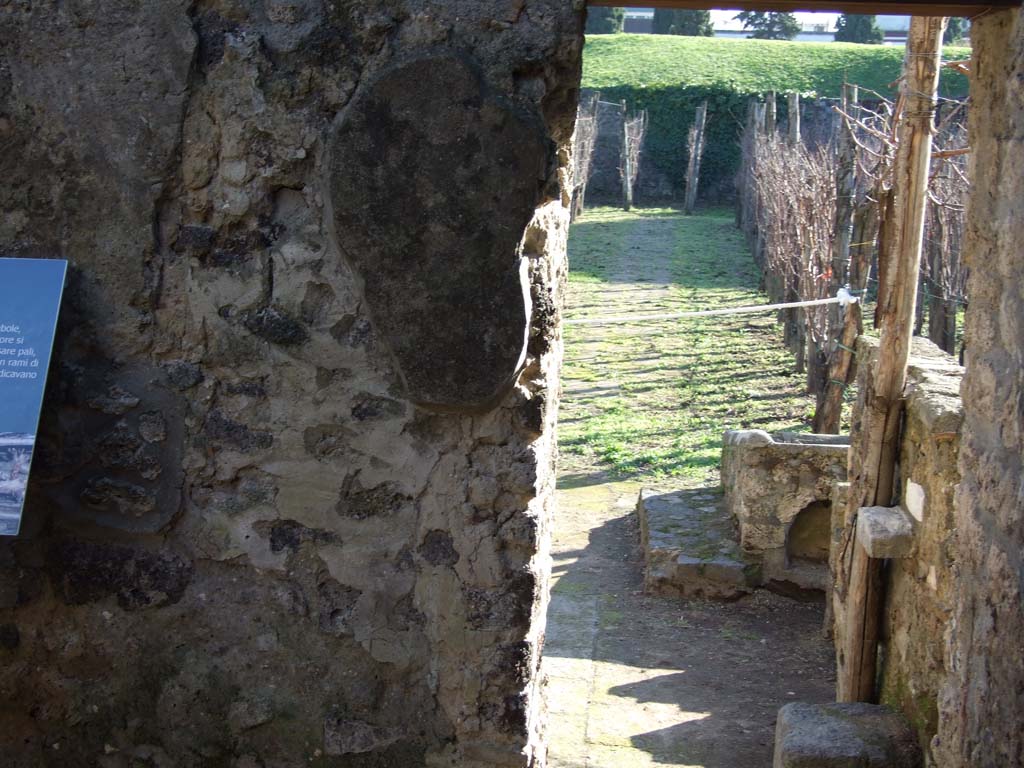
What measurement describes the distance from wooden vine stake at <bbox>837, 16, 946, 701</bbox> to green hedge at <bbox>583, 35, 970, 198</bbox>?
22.3 m

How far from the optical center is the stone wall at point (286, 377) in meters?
2.51

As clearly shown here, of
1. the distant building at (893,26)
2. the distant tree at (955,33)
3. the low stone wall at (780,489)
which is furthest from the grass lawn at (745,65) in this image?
the low stone wall at (780,489)

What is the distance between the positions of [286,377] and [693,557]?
169 inches

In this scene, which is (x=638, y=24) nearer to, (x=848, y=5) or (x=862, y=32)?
(x=862, y=32)

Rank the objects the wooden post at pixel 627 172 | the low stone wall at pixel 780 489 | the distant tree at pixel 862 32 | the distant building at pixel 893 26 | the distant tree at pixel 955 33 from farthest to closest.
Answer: the distant building at pixel 893 26, the distant tree at pixel 862 32, the distant tree at pixel 955 33, the wooden post at pixel 627 172, the low stone wall at pixel 780 489

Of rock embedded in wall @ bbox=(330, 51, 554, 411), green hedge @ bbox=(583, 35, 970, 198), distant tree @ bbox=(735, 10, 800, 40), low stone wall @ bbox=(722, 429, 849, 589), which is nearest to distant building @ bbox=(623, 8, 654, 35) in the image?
distant tree @ bbox=(735, 10, 800, 40)

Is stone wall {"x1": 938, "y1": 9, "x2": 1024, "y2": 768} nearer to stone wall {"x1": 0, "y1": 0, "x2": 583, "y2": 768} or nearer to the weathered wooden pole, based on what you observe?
stone wall {"x1": 0, "y1": 0, "x2": 583, "y2": 768}

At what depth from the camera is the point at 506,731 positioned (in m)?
2.69

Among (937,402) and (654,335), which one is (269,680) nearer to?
(937,402)

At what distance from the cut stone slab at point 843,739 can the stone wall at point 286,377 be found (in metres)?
1.41

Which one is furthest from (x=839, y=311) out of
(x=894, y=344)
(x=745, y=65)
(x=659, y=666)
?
(x=745, y=65)

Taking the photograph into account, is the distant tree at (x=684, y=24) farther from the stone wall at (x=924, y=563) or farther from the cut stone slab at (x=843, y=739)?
the cut stone slab at (x=843, y=739)

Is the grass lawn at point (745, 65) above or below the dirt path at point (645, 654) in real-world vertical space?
above

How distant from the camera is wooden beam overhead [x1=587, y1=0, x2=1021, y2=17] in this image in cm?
244
